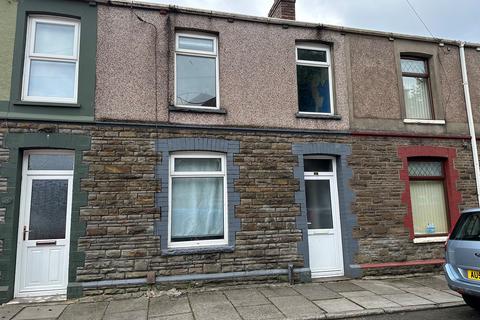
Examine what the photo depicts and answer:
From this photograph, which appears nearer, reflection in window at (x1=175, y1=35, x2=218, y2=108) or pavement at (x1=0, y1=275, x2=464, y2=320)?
pavement at (x1=0, y1=275, x2=464, y2=320)

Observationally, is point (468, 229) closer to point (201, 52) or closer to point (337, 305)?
point (337, 305)

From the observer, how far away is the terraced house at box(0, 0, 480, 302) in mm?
6535

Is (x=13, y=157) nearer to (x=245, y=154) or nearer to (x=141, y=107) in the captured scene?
(x=141, y=107)

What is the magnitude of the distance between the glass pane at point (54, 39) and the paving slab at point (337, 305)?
6904mm

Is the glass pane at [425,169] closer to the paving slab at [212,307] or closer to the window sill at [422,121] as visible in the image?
the window sill at [422,121]

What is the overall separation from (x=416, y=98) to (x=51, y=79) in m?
8.89

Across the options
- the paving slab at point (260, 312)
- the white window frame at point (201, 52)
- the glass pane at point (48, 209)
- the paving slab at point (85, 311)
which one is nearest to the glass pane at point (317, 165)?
the white window frame at point (201, 52)

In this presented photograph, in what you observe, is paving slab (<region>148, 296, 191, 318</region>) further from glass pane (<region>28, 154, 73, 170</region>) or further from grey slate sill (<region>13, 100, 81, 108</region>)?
grey slate sill (<region>13, 100, 81, 108</region>)

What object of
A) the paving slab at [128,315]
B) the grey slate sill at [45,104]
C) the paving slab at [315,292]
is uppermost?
the grey slate sill at [45,104]

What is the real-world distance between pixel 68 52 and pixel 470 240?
8.06m

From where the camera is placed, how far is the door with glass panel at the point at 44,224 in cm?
633

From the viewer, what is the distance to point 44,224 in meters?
6.53

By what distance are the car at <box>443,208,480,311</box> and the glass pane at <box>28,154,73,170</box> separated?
22.9ft

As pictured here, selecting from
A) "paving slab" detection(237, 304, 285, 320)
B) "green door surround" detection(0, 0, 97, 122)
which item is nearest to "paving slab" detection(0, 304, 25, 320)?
"green door surround" detection(0, 0, 97, 122)
